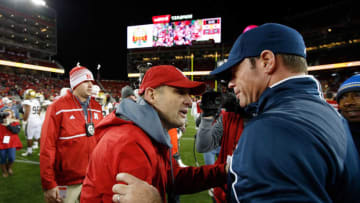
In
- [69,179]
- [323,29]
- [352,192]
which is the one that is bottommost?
[69,179]

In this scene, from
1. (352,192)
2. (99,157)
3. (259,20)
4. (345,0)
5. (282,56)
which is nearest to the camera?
(352,192)

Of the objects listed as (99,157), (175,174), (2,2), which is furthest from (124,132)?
(2,2)

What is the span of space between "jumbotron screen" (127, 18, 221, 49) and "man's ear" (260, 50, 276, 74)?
4371cm

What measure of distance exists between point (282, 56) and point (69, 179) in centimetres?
282

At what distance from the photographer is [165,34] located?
44.5 meters

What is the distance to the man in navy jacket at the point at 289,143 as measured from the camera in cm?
63

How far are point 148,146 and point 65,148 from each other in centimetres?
196

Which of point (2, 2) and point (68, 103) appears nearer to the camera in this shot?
point (68, 103)

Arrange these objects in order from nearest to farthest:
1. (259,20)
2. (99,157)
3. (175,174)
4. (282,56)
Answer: (282,56)
(99,157)
(175,174)
(259,20)

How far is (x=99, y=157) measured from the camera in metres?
1.14

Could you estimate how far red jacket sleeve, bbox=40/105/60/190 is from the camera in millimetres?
2301

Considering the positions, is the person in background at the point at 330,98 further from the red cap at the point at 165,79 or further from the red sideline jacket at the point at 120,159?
the red sideline jacket at the point at 120,159

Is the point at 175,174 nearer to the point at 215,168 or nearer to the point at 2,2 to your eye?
the point at 215,168

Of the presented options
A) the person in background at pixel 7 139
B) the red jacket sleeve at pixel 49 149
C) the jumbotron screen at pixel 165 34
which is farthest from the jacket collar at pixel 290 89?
the jumbotron screen at pixel 165 34
